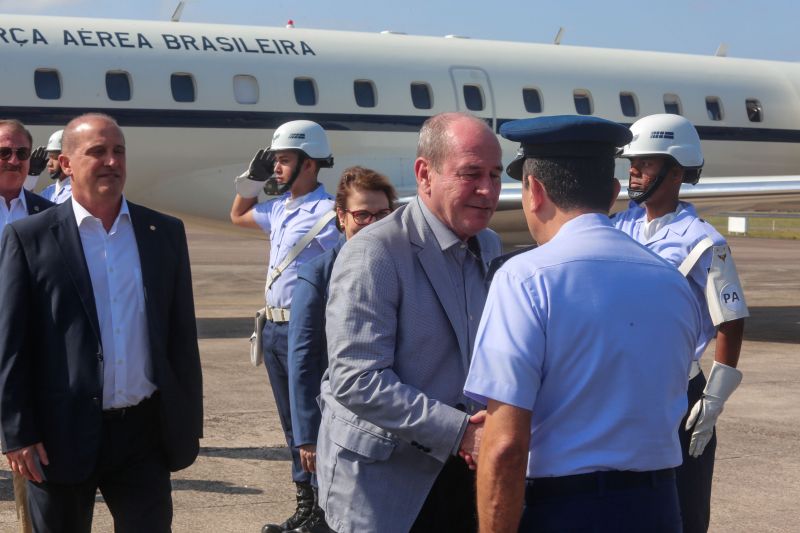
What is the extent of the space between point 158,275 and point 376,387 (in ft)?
4.22

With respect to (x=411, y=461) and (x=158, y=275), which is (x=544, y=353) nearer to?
(x=411, y=461)

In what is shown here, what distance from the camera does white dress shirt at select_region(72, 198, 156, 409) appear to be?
418 centimetres

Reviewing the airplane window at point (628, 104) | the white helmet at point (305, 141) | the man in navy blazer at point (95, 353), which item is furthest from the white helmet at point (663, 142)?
the airplane window at point (628, 104)

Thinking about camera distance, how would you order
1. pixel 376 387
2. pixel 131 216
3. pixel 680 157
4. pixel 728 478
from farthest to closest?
pixel 728 478 < pixel 680 157 < pixel 131 216 < pixel 376 387

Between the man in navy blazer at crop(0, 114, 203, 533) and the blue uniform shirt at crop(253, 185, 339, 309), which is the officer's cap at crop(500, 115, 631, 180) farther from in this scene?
the blue uniform shirt at crop(253, 185, 339, 309)

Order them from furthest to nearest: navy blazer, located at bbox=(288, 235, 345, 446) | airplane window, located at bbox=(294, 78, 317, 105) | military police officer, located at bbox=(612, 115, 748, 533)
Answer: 1. airplane window, located at bbox=(294, 78, 317, 105)
2. navy blazer, located at bbox=(288, 235, 345, 446)
3. military police officer, located at bbox=(612, 115, 748, 533)

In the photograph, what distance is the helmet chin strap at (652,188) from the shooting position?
503 centimetres

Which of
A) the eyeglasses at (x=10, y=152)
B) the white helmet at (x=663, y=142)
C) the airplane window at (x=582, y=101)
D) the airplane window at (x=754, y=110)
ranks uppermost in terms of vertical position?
the airplane window at (x=582, y=101)

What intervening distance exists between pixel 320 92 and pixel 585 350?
40.9 feet

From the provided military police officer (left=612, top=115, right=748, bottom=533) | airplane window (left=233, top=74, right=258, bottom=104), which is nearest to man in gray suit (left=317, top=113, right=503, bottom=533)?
military police officer (left=612, top=115, right=748, bottom=533)

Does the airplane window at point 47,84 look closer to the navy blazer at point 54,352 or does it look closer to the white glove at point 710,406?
the navy blazer at point 54,352

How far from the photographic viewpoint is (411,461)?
3459 mm

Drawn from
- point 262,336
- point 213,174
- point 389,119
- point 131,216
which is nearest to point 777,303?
point 389,119

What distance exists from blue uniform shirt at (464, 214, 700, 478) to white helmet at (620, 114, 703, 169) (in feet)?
7.21
